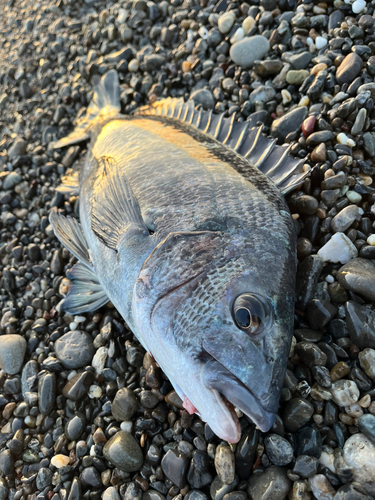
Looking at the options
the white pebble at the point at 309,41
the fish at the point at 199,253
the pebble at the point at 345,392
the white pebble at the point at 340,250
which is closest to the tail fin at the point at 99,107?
the fish at the point at 199,253

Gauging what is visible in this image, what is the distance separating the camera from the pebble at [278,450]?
192 cm

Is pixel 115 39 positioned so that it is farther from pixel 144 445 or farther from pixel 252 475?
pixel 252 475

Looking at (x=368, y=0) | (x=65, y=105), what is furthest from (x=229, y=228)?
(x=65, y=105)

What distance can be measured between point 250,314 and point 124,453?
4.62 feet

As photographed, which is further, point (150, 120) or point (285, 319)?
point (150, 120)

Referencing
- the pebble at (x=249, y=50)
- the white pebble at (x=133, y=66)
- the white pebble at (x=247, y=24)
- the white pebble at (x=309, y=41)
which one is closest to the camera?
the white pebble at (x=309, y=41)

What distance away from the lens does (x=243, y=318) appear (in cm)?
163

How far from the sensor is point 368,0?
124 inches

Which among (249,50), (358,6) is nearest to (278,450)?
(249,50)

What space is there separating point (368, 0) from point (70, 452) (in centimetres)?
475

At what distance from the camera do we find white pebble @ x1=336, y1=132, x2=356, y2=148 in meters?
2.69

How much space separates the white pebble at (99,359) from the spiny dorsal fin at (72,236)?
2.36 feet

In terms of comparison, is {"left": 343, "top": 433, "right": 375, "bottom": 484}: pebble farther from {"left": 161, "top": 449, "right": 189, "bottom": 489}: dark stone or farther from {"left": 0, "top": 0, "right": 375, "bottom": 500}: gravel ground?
A: {"left": 161, "top": 449, "right": 189, "bottom": 489}: dark stone

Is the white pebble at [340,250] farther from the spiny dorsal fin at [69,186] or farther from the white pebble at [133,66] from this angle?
the white pebble at [133,66]
